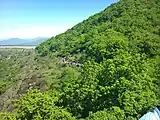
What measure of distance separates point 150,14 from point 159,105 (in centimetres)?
5166

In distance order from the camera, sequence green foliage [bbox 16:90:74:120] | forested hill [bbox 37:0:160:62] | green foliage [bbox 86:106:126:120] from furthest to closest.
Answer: forested hill [bbox 37:0:160:62] → green foliage [bbox 16:90:74:120] → green foliage [bbox 86:106:126:120]

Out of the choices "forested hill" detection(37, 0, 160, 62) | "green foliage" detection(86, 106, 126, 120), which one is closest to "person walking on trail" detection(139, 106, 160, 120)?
"green foliage" detection(86, 106, 126, 120)

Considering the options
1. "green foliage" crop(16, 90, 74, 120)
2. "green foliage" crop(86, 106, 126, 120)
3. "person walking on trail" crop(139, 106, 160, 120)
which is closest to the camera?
→ "person walking on trail" crop(139, 106, 160, 120)

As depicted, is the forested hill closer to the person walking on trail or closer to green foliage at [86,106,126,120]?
green foliage at [86,106,126,120]

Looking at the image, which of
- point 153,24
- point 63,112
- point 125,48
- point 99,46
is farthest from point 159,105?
point 153,24

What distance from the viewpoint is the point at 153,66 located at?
135ft

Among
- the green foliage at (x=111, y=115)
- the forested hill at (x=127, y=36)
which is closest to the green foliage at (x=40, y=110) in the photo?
the green foliage at (x=111, y=115)

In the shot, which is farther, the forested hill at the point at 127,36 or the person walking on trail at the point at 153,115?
the forested hill at the point at 127,36

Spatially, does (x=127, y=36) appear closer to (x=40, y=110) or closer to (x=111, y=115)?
(x=40, y=110)

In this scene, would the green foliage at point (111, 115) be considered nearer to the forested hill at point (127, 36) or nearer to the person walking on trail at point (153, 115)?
the person walking on trail at point (153, 115)

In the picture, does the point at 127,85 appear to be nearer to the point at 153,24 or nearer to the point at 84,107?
the point at 84,107

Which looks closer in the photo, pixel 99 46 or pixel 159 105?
pixel 159 105

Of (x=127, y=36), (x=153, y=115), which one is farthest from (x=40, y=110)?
(x=127, y=36)

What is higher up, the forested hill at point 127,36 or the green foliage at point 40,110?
the forested hill at point 127,36
